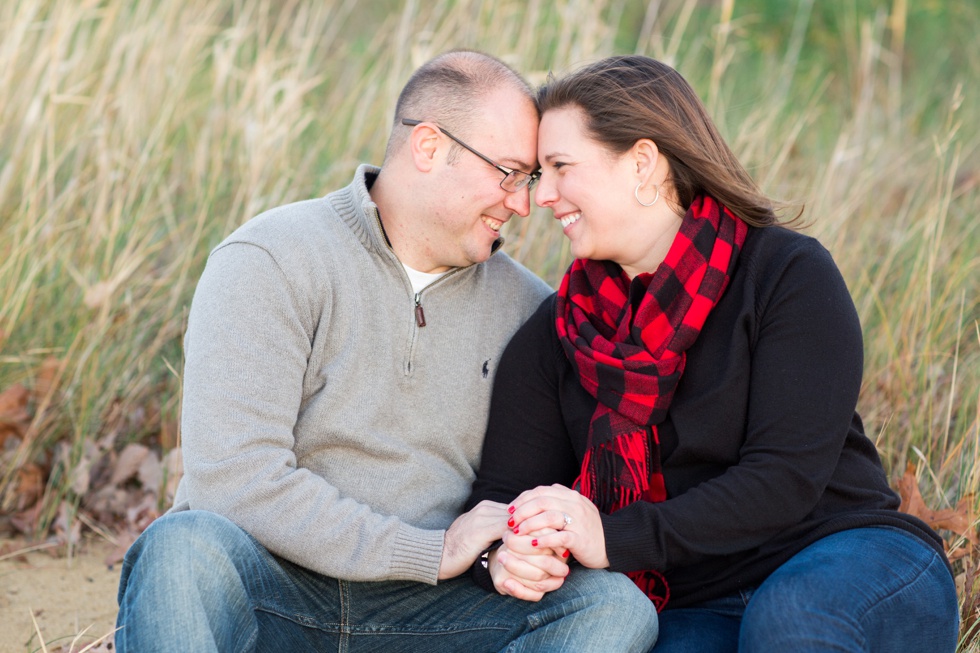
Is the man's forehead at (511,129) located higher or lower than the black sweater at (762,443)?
higher

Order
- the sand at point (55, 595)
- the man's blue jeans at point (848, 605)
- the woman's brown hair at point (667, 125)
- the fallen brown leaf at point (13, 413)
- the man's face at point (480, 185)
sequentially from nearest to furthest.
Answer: the man's blue jeans at point (848, 605), the woman's brown hair at point (667, 125), the man's face at point (480, 185), the sand at point (55, 595), the fallen brown leaf at point (13, 413)

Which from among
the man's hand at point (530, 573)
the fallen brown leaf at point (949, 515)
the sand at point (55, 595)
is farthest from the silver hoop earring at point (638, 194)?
the sand at point (55, 595)

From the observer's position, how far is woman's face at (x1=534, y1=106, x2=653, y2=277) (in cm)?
283

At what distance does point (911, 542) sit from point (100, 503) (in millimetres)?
2701

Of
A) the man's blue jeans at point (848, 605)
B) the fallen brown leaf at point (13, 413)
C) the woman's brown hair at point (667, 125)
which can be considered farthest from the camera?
the fallen brown leaf at point (13, 413)

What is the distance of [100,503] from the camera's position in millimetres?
3771

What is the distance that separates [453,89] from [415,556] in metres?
1.32

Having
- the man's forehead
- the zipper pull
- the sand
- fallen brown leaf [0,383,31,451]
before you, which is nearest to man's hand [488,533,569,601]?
the zipper pull

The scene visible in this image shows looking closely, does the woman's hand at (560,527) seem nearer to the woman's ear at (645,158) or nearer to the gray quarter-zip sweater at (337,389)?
the gray quarter-zip sweater at (337,389)

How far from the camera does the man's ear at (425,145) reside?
3.00 m

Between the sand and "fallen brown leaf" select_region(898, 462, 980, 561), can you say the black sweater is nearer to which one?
"fallen brown leaf" select_region(898, 462, 980, 561)

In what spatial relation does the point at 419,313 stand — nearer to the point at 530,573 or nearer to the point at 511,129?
the point at 511,129

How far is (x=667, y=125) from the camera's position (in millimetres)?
2783

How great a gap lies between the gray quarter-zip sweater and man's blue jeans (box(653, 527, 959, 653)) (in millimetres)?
744
